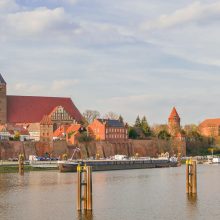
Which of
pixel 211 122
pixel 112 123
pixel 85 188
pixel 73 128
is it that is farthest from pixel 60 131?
pixel 85 188

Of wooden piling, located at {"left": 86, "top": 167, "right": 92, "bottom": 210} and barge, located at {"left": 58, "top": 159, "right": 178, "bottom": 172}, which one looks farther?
barge, located at {"left": 58, "top": 159, "right": 178, "bottom": 172}

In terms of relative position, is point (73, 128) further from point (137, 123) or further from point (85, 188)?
point (85, 188)

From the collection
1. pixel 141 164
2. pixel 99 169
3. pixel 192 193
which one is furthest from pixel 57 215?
pixel 141 164

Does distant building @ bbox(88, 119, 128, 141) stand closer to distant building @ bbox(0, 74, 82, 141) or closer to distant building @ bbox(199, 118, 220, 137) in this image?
distant building @ bbox(0, 74, 82, 141)

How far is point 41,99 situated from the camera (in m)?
110

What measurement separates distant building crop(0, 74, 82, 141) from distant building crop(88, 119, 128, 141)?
23.4 ft

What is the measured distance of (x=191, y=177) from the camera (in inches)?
1467

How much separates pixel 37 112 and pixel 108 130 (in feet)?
48.8

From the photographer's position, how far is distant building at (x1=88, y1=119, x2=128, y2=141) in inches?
3907

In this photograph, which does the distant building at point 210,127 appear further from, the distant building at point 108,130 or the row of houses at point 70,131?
the row of houses at point 70,131

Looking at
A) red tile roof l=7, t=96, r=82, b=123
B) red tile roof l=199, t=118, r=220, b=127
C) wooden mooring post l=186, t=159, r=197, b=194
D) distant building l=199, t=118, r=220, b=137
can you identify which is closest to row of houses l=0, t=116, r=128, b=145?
red tile roof l=7, t=96, r=82, b=123

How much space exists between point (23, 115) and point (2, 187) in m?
63.0

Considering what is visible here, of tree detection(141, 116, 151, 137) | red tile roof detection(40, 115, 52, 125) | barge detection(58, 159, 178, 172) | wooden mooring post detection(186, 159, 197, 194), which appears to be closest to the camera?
wooden mooring post detection(186, 159, 197, 194)

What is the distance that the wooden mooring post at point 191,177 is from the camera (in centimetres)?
3666
